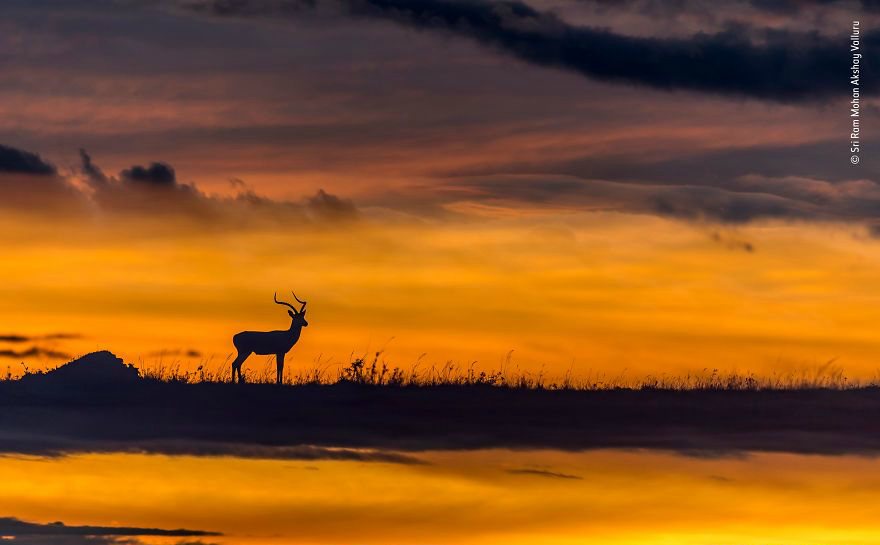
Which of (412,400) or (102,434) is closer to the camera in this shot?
(102,434)

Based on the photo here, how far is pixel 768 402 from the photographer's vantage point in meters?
30.5

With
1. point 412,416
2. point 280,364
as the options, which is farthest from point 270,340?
point 412,416

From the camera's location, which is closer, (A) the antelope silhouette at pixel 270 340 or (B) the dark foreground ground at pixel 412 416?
(B) the dark foreground ground at pixel 412 416

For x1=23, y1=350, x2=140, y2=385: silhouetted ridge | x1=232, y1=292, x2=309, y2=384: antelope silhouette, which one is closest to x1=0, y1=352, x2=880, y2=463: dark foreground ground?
x1=23, y1=350, x2=140, y2=385: silhouetted ridge

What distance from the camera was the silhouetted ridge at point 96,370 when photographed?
32500mm

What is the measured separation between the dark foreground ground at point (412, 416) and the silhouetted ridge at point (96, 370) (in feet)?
→ 0.12

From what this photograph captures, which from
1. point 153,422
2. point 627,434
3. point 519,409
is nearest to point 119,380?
point 153,422

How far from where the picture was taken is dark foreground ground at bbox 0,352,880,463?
1023 inches

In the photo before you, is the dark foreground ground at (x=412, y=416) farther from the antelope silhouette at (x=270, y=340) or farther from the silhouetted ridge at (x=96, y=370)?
the antelope silhouette at (x=270, y=340)

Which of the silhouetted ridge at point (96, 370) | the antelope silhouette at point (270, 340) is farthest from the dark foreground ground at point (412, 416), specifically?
the antelope silhouette at point (270, 340)

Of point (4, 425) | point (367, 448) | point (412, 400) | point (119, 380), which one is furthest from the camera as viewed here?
point (119, 380)

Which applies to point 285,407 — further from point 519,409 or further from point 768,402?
point 768,402

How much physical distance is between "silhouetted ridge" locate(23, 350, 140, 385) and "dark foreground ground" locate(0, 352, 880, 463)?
0.04 meters

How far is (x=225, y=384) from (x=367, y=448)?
8594 mm
